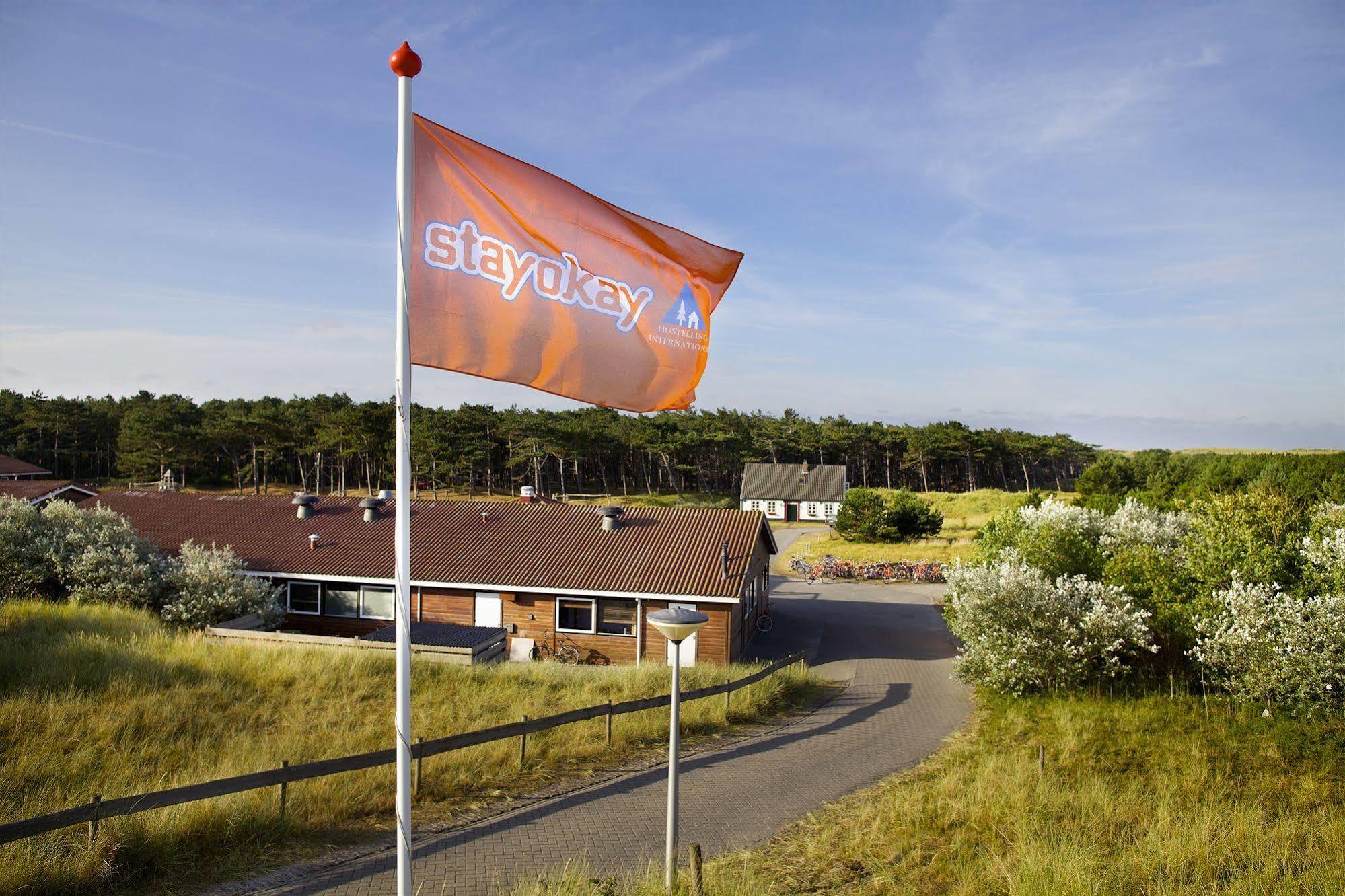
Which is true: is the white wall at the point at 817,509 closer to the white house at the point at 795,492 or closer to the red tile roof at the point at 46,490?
the white house at the point at 795,492

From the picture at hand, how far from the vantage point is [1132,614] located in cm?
1784

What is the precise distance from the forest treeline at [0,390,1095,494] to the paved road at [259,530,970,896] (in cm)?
5432

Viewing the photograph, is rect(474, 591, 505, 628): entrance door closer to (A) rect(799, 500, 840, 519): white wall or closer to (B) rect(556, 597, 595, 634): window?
(B) rect(556, 597, 595, 634): window

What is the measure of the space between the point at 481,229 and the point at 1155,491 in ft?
149

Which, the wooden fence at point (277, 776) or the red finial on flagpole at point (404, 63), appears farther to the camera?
the wooden fence at point (277, 776)

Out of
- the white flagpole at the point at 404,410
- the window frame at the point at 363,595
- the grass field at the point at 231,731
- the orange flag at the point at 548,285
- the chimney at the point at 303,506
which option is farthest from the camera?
the chimney at the point at 303,506

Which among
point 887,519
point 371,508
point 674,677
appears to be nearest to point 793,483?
point 887,519

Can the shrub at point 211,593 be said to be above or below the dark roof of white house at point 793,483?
below

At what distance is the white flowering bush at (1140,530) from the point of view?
23.8 metres

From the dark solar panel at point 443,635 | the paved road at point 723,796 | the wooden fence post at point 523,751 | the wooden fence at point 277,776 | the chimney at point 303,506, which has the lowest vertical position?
the paved road at point 723,796

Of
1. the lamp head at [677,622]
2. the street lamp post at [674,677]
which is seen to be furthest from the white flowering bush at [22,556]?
the lamp head at [677,622]

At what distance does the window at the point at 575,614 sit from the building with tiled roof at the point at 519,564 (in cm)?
4

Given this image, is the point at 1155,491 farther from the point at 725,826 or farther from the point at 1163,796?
the point at 725,826

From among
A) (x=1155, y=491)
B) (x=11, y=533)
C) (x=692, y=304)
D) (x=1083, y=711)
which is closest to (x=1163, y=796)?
(x=1083, y=711)
